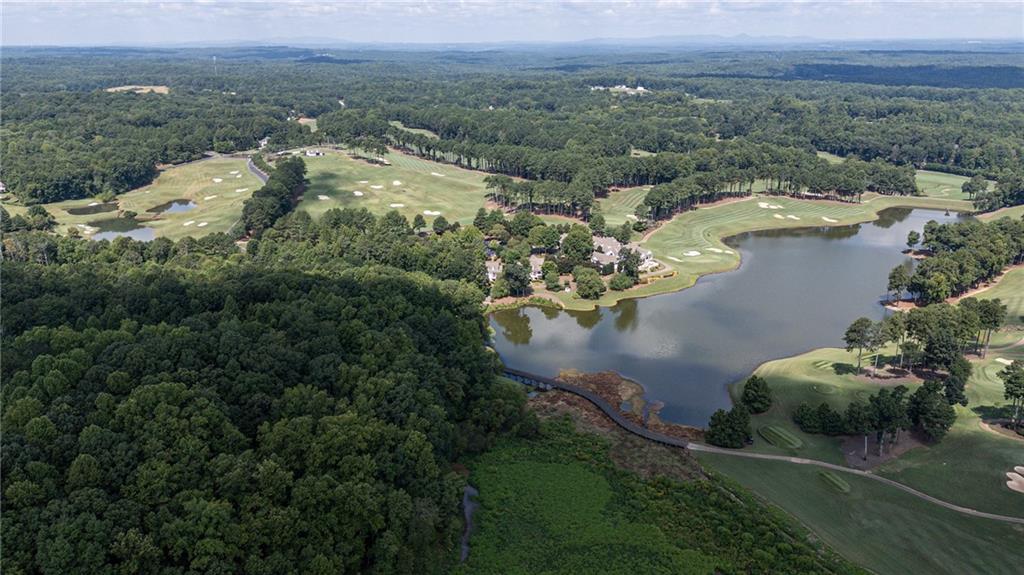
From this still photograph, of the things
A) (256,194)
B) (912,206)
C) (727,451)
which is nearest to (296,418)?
(727,451)

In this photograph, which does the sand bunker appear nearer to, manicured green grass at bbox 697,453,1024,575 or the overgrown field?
manicured green grass at bbox 697,453,1024,575

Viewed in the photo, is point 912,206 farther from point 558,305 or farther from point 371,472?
point 371,472

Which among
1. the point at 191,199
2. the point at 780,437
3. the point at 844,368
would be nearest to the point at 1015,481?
the point at 780,437

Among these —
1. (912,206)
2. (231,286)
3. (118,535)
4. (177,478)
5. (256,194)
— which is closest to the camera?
(118,535)

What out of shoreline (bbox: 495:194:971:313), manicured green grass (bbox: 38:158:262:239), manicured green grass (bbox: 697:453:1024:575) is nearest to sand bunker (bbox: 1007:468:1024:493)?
manicured green grass (bbox: 697:453:1024:575)

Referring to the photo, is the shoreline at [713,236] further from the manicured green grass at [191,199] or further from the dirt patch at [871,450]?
the manicured green grass at [191,199]

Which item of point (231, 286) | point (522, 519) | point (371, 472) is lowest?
point (522, 519)
